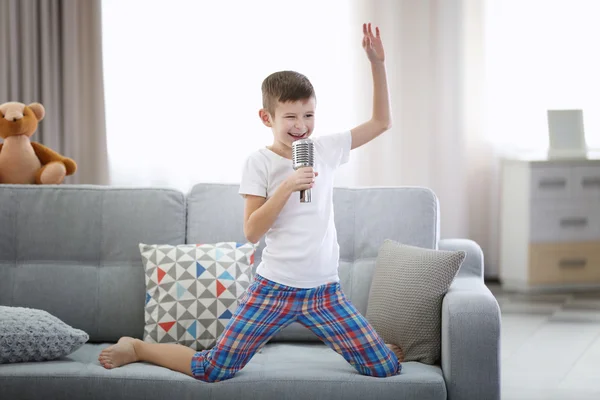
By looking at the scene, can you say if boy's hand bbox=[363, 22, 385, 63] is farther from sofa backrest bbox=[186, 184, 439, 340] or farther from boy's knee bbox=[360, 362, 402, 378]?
boy's knee bbox=[360, 362, 402, 378]

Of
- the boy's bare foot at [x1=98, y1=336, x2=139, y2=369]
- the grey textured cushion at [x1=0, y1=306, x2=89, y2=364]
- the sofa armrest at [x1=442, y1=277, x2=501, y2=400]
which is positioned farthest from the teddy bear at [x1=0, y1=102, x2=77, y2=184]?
the sofa armrest at [x1=442, y1=277, x2=501, y2=400]

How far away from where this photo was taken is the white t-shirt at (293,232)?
7.76 feet

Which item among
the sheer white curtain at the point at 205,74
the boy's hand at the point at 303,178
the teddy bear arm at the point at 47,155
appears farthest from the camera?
the sheer white curtain at the point at 205,74

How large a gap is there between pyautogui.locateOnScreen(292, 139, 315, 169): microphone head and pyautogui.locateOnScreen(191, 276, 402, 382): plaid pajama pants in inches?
15.3

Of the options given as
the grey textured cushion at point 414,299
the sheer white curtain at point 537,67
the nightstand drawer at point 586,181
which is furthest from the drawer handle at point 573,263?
the grey textured cushion at point 414,299

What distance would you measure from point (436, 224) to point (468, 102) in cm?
271

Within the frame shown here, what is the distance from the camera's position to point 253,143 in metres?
5.39

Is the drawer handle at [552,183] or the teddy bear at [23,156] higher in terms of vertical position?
the teddy bear at [23,156]

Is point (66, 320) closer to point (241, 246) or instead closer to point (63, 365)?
point (63, 365)

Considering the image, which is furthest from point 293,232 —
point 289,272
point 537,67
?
point 537,67

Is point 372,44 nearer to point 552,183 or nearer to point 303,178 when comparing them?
point 303,178

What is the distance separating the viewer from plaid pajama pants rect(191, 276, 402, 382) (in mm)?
2328

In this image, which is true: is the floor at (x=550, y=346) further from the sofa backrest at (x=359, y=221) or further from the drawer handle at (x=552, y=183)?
the sofa backrest at (x=359, y=221)

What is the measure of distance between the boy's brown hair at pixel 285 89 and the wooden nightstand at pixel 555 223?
10.1ft
